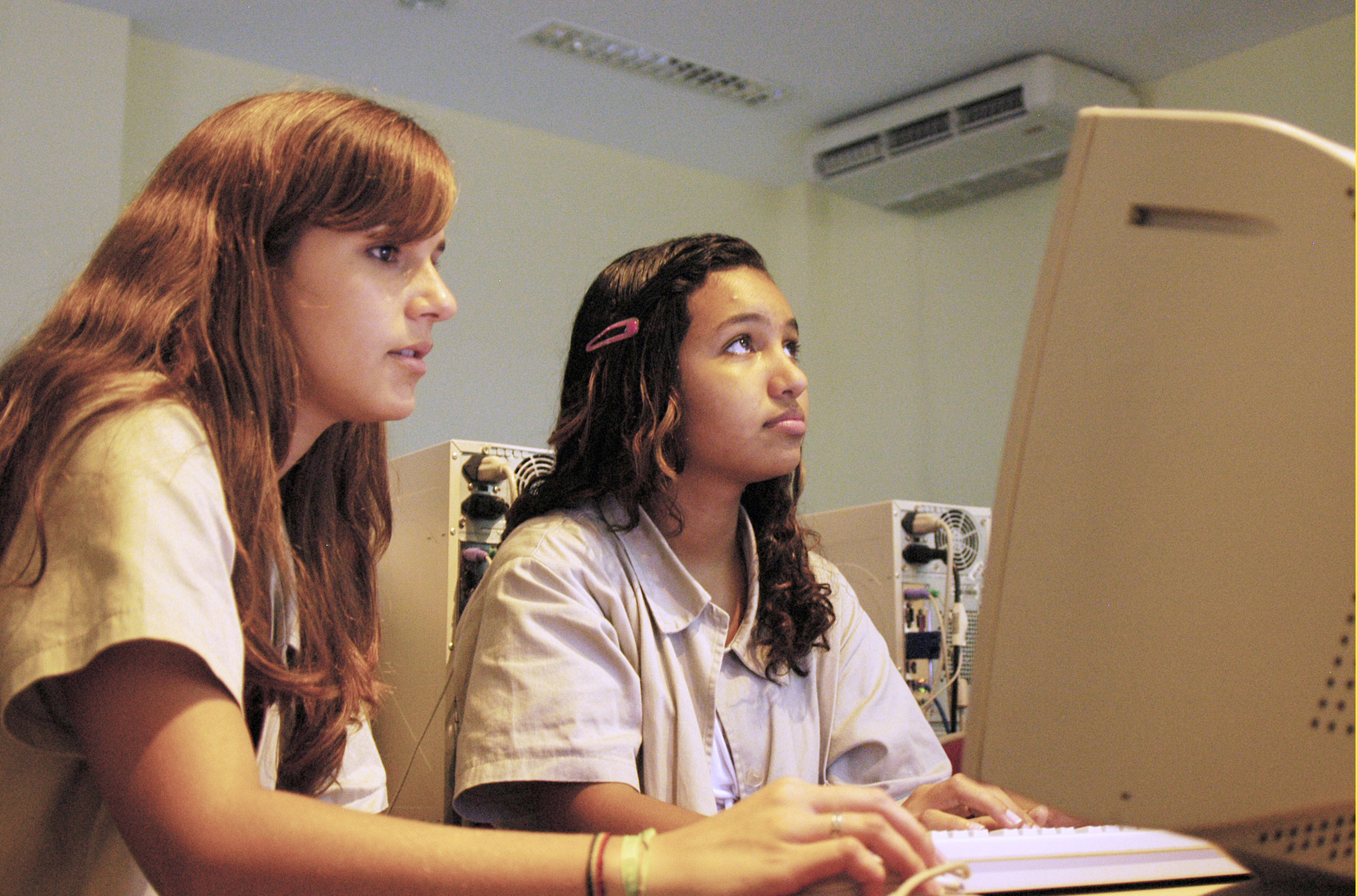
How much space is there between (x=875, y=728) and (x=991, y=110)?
278 cm

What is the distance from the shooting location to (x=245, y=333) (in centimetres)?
94

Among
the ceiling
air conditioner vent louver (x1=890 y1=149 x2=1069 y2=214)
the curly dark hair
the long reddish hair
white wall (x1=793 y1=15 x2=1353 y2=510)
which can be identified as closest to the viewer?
the long reddish hair

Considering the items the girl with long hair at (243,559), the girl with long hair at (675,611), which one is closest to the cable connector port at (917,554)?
the girl with long hair at (675,611)

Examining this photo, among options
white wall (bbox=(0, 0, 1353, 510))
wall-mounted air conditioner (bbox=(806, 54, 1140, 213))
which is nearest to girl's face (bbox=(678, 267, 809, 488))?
white wall (bbox=(0, 0, 1353, 510))

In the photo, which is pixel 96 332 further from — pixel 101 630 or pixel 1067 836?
pixel 1067 836

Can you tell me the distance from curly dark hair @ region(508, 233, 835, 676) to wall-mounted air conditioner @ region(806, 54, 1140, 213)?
2.36 metres

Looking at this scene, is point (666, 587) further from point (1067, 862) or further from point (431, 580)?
point (1067, 862)

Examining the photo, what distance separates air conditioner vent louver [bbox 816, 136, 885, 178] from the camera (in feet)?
13.5

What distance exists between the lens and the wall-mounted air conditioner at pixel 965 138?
3.66m

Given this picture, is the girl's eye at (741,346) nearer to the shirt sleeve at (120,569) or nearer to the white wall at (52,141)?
the shirt sleeve at (120,569)

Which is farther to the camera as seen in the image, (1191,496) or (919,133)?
(919,133)

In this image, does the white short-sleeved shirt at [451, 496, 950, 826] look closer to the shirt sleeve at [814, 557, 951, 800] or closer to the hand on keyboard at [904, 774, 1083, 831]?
the shirt sleeve at [814, 557, 951, 800]

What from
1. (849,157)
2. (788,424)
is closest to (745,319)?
(788,424)

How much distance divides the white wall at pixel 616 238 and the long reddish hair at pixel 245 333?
2.18 m
